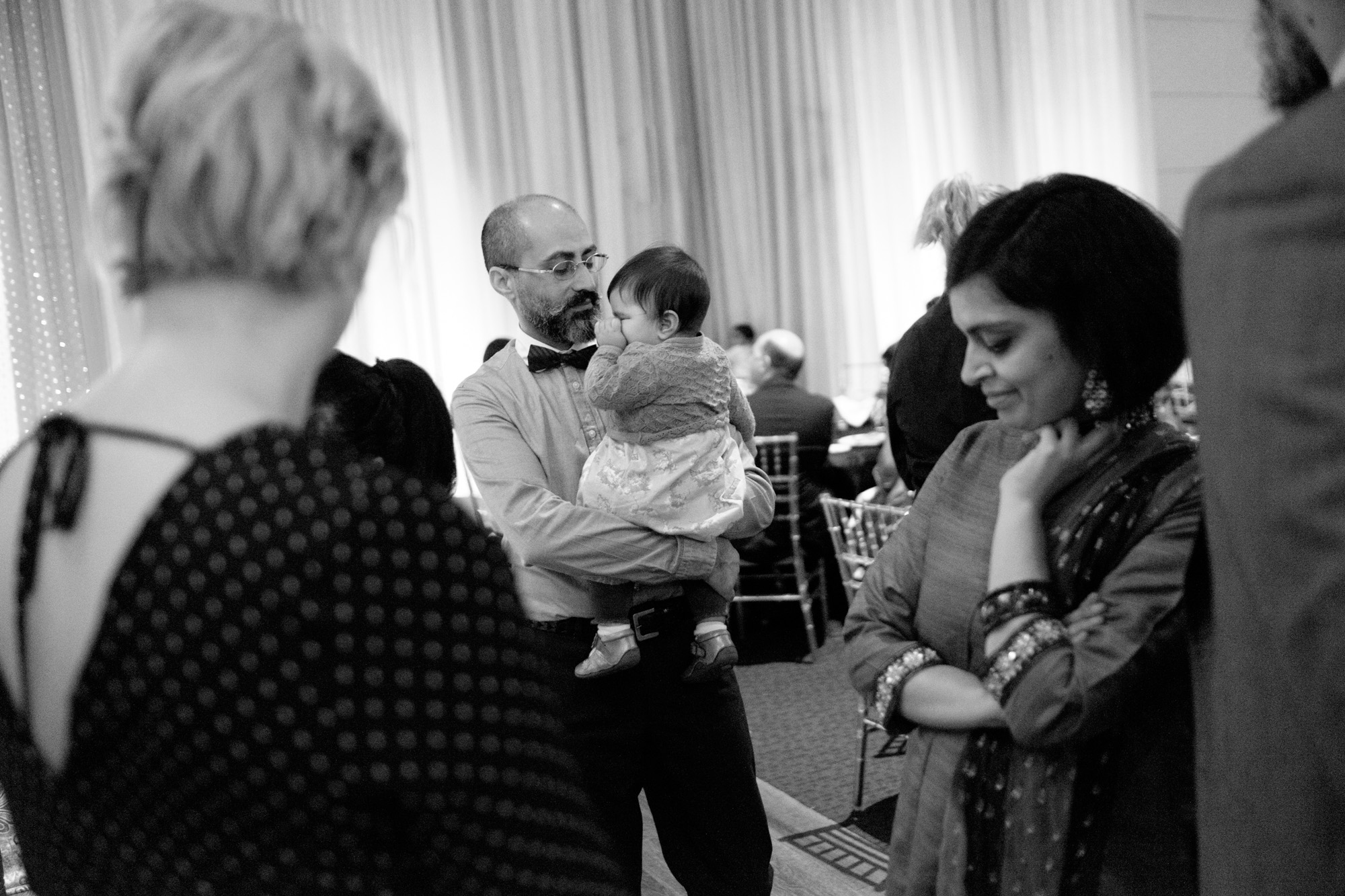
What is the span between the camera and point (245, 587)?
2.51ft

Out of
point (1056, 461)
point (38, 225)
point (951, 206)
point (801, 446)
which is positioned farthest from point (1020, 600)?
point (38, 225)

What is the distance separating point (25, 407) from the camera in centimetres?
552

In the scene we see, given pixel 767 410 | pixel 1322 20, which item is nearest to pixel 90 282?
pixel 767 410

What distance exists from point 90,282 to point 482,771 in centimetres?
547

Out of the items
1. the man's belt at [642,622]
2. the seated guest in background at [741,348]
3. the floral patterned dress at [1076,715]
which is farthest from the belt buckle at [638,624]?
the seated guest in background at [741,348]

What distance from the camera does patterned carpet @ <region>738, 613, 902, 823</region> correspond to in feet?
12.2

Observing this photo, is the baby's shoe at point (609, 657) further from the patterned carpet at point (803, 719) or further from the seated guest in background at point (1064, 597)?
the patterned carpet at point (803, 719)

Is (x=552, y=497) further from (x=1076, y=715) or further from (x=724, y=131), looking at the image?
(x=724, y=131)

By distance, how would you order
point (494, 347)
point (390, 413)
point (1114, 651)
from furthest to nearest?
point (494, 347)
point (390, 413)
point (1114, 651)

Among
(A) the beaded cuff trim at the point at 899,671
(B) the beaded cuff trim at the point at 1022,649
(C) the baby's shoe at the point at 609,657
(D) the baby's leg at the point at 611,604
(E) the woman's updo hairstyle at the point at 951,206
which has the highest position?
(E) the woman's updo hairstyle at the point at 951,206

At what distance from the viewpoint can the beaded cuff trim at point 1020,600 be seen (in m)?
1.25

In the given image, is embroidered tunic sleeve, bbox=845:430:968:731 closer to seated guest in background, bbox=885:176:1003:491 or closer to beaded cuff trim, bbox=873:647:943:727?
beaded cuff trim, bbox=873:647:943:727

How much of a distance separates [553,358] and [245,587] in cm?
157

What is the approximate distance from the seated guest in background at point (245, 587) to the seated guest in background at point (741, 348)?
238 inches
